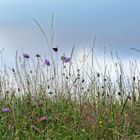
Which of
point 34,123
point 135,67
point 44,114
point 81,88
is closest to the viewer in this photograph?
point 34,123

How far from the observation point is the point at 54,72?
5180 mm

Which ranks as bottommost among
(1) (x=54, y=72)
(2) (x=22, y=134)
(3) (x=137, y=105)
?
(2) (x=22, y=134)

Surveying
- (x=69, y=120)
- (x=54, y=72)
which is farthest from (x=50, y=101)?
(x=69, y=120)

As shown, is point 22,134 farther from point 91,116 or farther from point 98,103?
point 98,103

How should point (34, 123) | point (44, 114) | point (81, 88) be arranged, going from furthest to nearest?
point (81, 88)
point (44, 114)
point (34, 123)

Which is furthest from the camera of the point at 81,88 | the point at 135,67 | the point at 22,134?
the point at 135,67

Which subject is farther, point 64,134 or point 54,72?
point 54,72

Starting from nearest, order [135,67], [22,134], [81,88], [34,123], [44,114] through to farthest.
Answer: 1. [22,134]
2. [34,123]
3. [44,114]
4. [81,88]
5. [135,67]

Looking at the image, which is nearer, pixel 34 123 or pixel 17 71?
pixel 34 123

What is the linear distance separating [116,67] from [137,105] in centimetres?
78

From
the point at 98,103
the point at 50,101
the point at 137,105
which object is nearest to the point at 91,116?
the point at 98,103

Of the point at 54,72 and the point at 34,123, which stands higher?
the point at 54,72

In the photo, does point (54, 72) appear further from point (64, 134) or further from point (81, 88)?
point (64, 134)

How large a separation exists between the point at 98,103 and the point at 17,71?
159cm
